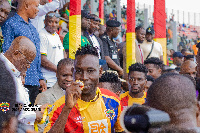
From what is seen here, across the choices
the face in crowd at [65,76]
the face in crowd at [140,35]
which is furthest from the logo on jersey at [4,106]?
the face in crowd at [140,35]

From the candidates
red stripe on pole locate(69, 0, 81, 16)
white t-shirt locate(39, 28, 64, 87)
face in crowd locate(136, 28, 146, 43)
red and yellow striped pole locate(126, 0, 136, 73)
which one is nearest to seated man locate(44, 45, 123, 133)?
white t-shirt locate(39, 28, 64, 87)

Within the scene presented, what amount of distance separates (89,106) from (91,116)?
115mm

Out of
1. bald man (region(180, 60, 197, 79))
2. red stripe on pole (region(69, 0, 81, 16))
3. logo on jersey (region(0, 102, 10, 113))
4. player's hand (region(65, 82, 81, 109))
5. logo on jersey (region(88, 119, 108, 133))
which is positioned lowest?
logo on jersey (region(88, 119, 108, 133))

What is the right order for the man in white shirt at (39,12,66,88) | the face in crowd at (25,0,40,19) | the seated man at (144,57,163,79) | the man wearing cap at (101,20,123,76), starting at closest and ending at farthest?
the face in crowd at (25,0,40,19) → the man in white shirt at (39,12,66,88) → the man wearing cap at (101,20,123,76) → the seated man at (144,57,163,79)

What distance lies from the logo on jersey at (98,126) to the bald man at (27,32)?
1625 millimetres

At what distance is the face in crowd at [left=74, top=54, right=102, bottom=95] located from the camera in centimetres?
334

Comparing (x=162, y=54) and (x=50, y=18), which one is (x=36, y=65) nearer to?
(x=50, y=18)

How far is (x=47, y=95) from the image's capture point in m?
4.34

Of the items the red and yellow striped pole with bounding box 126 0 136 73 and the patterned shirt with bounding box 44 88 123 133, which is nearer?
the patterned shirt with bounding box 44 88 123 133

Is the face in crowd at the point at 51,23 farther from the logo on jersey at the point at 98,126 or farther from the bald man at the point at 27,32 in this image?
the logo on jersey at the point at 98,126

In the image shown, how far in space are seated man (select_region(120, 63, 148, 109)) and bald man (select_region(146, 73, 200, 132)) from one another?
155 inches

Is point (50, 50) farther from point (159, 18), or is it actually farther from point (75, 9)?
point (159, 18)

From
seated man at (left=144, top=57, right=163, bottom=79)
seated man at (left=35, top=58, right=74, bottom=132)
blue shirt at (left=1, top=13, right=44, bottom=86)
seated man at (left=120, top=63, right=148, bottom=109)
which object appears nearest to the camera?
seated man at (left=35, top=58, right=74, bottom=132)

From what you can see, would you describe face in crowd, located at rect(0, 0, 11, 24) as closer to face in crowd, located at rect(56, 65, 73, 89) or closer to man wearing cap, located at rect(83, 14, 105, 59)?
face in crowd, located at rect(56, 65, 73, 89)
